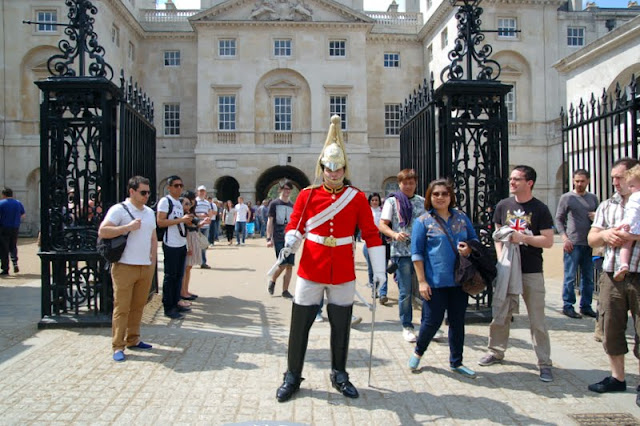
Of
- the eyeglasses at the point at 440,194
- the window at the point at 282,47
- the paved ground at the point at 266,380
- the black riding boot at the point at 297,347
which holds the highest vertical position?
the window at the point at 282,47

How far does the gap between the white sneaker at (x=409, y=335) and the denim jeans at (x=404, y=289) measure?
0.19ft

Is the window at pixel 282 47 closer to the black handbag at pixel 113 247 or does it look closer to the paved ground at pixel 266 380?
the paved ground at pixel 266 380

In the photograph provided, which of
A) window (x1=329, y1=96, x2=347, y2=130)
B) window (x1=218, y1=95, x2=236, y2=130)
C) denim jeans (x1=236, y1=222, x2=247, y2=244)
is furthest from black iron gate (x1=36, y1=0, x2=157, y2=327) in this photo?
window (x1=329, y1=96, x2=347, y2=130)

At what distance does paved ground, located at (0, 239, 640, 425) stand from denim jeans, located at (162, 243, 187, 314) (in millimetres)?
355

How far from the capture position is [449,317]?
5.38 meters

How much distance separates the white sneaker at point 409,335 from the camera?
6394 millimetres

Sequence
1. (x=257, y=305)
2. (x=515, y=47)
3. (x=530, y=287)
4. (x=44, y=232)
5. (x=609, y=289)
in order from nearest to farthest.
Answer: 1. (x=609, y=289)
2. (x=530, y=287)
3. (x=44, y=232)
4. (x=257, y=305)
5. (x=515, y=47)

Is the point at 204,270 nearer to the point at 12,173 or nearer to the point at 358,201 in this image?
the point at 358,201

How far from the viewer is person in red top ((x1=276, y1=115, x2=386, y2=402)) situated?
482 centimetres

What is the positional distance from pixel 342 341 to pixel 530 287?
1962mm

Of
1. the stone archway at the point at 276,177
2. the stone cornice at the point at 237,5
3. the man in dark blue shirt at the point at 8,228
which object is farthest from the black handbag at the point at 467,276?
the stone cornice at the point at 237,5

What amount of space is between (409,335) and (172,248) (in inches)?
143

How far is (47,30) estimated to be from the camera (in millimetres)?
28094

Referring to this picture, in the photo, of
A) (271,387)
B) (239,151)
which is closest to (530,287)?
(271,387)
